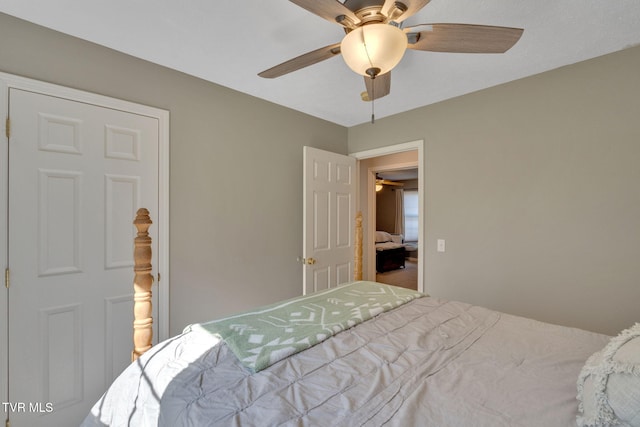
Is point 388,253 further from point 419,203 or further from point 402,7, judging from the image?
point 402,7

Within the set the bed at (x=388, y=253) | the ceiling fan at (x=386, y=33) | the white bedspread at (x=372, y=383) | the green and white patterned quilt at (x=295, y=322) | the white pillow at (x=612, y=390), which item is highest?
the ceiling fan at (x=386, y=33)

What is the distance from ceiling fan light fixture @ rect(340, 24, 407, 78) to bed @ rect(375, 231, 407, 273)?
5.08 meters

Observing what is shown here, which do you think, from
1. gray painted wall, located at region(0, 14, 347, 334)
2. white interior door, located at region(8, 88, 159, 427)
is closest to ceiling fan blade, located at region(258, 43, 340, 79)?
gray painted wall, located at region(0, 14, 347, 334)

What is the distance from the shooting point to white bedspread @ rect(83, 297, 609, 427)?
0.82 m

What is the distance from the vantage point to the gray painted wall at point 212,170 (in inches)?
67.2

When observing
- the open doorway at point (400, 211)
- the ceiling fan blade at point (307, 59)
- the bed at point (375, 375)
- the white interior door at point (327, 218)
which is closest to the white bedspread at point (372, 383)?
the bed at point (375, 375)

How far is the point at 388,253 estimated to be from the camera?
20.4 feet

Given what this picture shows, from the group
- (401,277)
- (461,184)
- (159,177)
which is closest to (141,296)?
(159,177)

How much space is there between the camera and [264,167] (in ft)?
8.66

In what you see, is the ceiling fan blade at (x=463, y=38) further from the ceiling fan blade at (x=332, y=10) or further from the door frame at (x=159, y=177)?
the door frame at (x=159, y=177)

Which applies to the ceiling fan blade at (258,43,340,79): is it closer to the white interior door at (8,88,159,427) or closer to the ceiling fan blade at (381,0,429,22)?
the ceiling fan blade at (381,0,429,22)

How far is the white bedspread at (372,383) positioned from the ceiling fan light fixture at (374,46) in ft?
3.95

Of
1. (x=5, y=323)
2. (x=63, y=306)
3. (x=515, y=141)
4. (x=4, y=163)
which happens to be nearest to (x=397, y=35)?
(x=515, y=141)

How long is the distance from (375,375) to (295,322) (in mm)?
513
